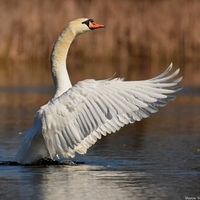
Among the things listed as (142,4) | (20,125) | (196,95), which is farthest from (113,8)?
(20,125)

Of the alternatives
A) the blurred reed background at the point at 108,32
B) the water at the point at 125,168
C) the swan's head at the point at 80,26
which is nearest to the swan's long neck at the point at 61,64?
the swan's head at the point at 80,26

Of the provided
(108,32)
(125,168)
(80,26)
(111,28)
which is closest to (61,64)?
(80,26)

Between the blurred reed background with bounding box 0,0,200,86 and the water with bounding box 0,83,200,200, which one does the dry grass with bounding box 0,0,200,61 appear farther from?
the water with bounding box 0,83,200,200

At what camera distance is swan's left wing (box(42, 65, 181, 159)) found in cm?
754

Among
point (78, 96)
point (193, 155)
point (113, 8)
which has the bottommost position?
point (193, 155)

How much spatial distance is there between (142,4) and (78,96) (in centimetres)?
1888

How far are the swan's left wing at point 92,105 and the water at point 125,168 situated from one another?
1.31 ft

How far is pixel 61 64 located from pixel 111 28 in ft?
55.8

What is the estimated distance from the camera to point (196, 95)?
16406mm

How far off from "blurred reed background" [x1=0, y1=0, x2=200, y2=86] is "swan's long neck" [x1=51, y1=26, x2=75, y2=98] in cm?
1581

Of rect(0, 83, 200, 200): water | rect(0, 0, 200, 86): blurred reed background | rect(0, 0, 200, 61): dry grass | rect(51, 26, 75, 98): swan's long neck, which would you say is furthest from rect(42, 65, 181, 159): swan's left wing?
rect(0, 0, 200, 61): dry grass

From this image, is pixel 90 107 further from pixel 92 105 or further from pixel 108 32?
pixel 108 32

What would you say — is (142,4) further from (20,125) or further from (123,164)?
(123,164)

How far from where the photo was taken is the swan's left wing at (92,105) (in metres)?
7.54
